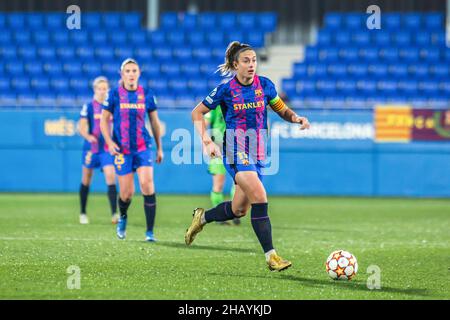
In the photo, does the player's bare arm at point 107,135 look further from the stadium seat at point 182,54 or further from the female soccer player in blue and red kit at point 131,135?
the stadium seat at point 182,54

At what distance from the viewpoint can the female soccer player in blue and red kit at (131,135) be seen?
37.5 ft

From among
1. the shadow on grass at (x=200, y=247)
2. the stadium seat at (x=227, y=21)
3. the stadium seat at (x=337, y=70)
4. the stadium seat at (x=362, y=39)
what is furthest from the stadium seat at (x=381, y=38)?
the shadow on grass at (x=200, y=247)

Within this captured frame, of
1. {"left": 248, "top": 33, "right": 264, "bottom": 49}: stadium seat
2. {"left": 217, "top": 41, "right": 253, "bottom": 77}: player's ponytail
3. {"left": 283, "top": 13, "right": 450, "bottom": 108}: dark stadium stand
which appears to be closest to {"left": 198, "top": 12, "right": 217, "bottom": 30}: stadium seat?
{"left": 248, "top": 33, "right": 264, "bottom": 49}: stadium seat

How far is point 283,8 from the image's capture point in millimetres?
29188

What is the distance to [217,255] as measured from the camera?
10227mm

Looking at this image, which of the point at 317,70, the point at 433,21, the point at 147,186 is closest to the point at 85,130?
the point at 147,186

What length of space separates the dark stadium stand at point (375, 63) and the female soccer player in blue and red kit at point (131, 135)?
12.3 metres

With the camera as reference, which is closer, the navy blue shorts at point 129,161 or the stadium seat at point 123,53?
the navy blue shorts at point 129,161

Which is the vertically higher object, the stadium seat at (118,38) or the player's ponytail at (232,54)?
the stadium seat at (118,38)

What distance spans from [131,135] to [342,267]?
4.07 m

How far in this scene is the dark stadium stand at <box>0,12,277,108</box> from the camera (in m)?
25.0

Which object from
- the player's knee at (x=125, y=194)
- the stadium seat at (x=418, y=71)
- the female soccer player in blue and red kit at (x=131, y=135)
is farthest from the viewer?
the stadium seat at (x=418, y=71)
